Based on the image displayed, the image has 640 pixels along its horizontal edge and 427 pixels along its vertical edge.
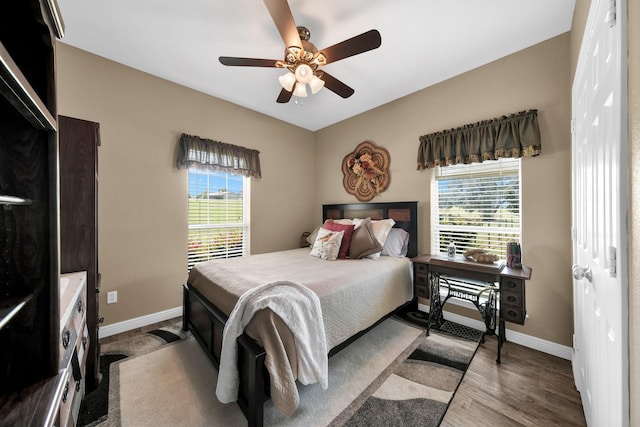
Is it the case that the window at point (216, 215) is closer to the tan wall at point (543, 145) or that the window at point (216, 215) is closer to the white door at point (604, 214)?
the tan wall at point (543, 145)

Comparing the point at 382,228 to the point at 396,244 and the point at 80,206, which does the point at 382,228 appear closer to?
the point at 396,244

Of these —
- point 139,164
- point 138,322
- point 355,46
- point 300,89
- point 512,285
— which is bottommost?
point 138,322

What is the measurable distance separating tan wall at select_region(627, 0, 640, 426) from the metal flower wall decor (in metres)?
2.63

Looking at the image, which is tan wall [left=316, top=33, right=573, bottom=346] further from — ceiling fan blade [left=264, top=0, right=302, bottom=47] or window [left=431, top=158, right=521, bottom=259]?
ceiling fan blade [left=264, top=0, right=302, bottom=47]

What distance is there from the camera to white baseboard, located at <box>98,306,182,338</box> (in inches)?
96.7

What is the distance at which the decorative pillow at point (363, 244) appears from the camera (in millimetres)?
2770

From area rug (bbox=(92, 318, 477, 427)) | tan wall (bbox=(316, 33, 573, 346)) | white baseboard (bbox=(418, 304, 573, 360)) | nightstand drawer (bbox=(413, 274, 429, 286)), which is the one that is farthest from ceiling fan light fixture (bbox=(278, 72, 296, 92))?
white baseboard (bbox=(418, 304, 573, 360))

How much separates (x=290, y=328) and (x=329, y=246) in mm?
1467

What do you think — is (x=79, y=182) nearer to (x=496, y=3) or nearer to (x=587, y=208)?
(x=587, y=208)

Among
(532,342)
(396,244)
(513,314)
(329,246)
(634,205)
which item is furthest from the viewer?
(396,244)

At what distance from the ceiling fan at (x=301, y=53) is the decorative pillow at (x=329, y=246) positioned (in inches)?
61.5

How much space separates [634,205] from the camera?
720mm

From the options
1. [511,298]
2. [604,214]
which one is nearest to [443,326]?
[511,298]

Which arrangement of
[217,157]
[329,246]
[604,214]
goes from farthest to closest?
[217,157], [329,246], [604,214]
